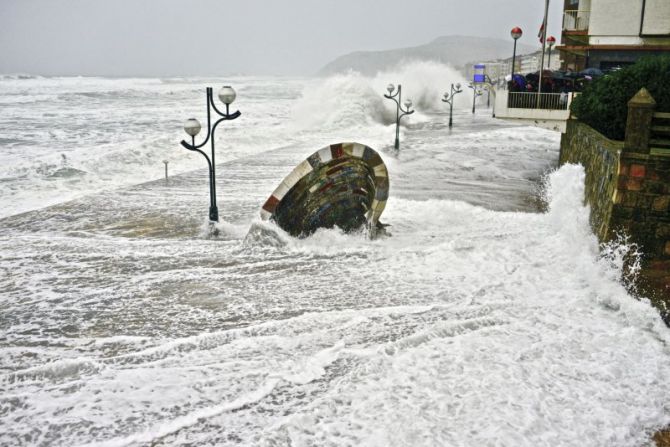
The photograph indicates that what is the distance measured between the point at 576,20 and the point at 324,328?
2443 centimetres

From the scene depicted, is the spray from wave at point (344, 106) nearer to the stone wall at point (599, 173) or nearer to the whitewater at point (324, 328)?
the whitewater at point (324, 328)

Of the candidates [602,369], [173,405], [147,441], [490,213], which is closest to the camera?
[147,441]

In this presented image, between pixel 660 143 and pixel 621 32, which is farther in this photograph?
pixel 621 32

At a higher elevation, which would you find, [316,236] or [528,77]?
[528,77]

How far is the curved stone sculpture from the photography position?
8.91 metres

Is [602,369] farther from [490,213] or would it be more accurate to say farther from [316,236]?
[490,213]

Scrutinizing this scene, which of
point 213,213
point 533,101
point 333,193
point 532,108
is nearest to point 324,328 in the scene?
point 333,193

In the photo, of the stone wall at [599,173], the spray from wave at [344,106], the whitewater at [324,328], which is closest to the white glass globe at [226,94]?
the whitewater at [324,328]

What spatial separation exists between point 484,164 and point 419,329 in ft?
43.9

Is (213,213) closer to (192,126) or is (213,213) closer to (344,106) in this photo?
(192,126)

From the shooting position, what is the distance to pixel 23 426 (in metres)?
4.40

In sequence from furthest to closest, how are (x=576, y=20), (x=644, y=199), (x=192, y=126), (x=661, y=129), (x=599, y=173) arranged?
(x=576, y=20) < (x=192, y=126) < (x=599, y=173) < (x=661, y=129) < (x=644, y=199)

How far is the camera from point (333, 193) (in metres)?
9.51

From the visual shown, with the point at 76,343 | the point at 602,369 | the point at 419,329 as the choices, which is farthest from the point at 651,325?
the point at 76,343
